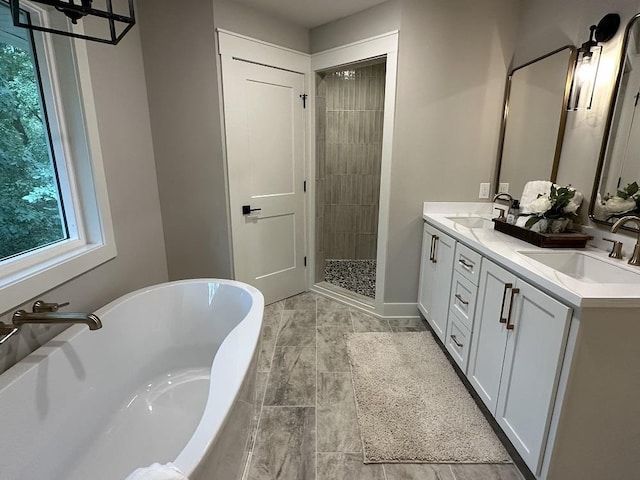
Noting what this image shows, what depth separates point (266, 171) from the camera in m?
2.80

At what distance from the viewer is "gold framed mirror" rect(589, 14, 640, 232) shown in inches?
58.3

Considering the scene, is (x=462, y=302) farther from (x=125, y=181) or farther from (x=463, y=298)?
(x=125, y=181)

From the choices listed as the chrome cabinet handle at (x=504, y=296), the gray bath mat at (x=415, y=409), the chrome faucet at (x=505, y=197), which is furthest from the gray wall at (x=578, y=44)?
the gray bath mat at (x=415, y=409)

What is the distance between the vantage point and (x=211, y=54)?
2293mm

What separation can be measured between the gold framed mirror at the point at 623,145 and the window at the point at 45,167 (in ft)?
8.82

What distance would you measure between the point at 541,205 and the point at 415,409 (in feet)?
4.34

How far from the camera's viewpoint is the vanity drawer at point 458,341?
6.17ft

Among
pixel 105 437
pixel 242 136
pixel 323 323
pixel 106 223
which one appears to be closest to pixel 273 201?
pixel 242 136

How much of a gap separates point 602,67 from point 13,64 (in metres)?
2.87

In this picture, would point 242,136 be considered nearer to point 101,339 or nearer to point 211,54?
point 211,54

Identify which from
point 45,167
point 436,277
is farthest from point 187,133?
point 436,277

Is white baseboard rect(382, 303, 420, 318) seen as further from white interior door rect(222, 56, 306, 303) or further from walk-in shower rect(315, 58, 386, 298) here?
white interior door rect(222, 56, 306, 303)

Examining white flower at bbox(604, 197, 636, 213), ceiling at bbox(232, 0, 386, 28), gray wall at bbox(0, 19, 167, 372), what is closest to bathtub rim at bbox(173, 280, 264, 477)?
gray wall at bbox(0, 19, 167, 372)

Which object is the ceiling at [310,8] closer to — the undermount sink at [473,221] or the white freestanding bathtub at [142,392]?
the undermount sink at [473,221]
